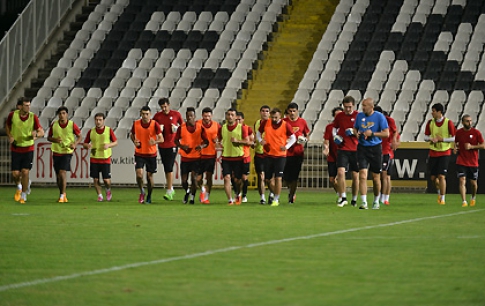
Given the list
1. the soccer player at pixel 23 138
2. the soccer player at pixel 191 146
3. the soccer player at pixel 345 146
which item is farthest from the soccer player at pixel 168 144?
the soccer player at pixel 345 146

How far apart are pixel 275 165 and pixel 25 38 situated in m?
16.6

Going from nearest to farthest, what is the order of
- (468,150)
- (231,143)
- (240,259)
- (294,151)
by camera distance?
(240,259) < (231,143) < (294,151) < (468,150)

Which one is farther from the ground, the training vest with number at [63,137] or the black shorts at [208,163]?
the training vest with number at [63,137]

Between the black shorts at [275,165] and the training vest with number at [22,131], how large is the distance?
488 centimetres

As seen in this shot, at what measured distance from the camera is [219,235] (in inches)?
471

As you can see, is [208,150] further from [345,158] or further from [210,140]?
[345,158]

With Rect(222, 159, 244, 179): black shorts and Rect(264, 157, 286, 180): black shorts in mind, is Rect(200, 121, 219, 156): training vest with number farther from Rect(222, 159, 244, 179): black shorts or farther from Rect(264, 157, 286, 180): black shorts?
Rect(264, 157, 286, 180): black shorts

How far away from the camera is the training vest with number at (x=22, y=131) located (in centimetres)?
2023

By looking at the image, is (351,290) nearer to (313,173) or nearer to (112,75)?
(313,173)

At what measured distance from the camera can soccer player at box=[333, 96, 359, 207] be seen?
19.3 metres

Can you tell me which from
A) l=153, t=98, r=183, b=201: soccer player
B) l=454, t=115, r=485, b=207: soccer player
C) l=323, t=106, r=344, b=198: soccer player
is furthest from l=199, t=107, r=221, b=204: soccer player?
l=454, t=115, r=485, b=207: soccer player

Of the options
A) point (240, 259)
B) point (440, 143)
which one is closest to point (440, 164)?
point (440, 143)

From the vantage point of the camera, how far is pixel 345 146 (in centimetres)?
1950

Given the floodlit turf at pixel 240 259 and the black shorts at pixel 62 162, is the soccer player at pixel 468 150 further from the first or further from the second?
the black shorts at pixel 62 162
